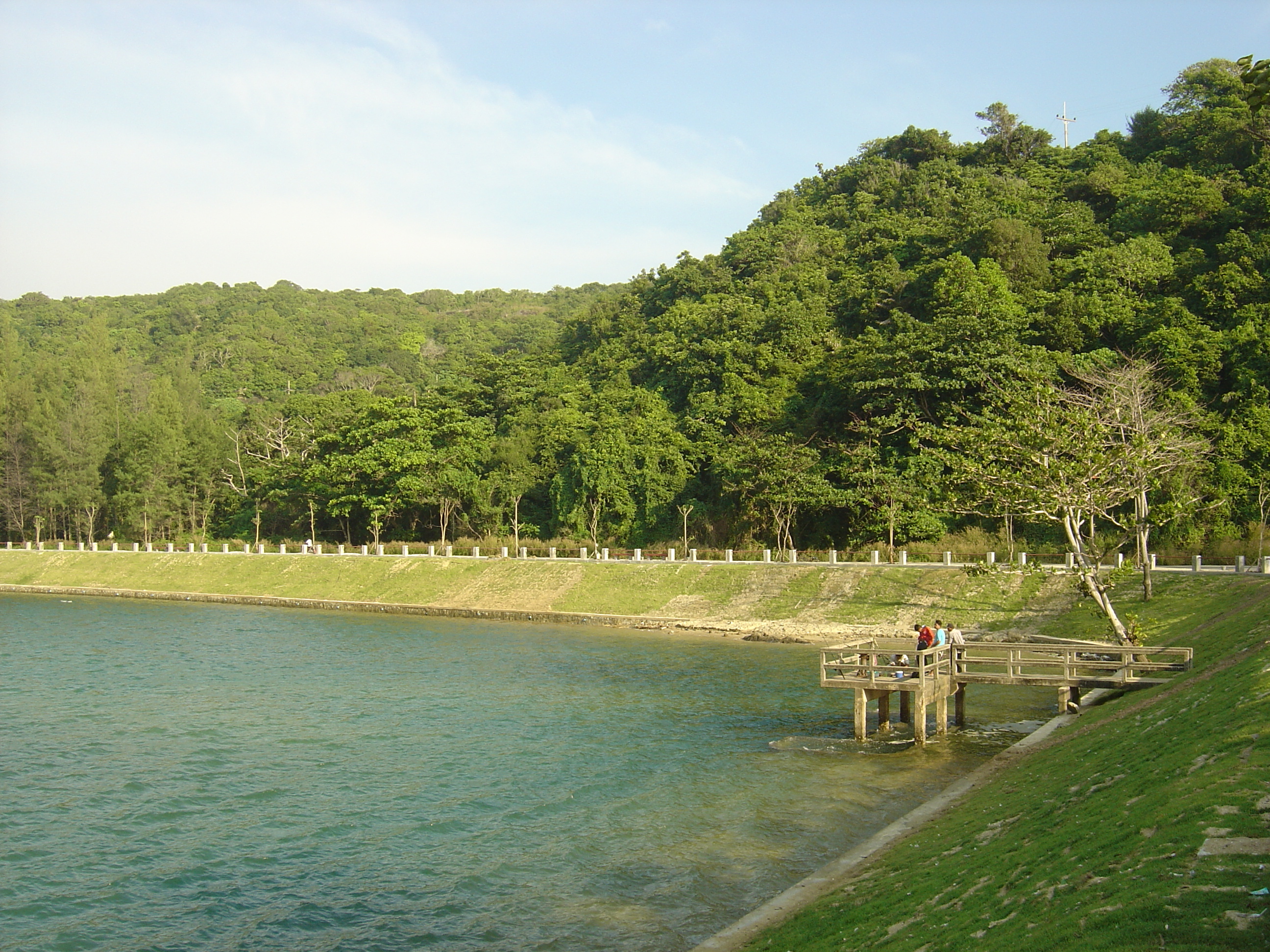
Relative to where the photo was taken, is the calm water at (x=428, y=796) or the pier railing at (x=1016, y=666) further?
the pier railing at (x=1016, y=666)

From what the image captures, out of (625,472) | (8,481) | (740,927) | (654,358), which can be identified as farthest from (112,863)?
(8,481)

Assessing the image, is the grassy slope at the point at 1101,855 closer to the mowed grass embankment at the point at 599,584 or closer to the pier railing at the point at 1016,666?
the pier railing at the point at 1016,666

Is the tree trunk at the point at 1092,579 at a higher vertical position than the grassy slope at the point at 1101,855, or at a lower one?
higher

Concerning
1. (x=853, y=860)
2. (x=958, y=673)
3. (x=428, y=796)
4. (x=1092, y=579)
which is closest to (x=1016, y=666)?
(x=958, y=673)

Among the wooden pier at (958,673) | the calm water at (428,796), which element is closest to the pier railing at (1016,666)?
the wooden pier at (958,673)

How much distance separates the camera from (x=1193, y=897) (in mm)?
8562

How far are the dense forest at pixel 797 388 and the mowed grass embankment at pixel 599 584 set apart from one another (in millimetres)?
4643

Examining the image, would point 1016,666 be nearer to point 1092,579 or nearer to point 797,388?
point 1092,579

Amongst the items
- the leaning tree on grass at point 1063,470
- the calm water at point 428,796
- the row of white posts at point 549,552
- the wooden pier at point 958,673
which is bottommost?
the calm water at point 428,796

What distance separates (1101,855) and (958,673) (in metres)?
15.1

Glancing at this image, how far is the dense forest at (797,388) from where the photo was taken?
184ft

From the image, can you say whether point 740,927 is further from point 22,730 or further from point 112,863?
point 22,730

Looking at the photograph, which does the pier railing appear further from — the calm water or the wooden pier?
the calm water

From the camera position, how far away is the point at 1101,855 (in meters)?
10.7
